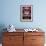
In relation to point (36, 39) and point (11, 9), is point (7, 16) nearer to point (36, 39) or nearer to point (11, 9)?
point (11, 9)

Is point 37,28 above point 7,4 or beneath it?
beneath

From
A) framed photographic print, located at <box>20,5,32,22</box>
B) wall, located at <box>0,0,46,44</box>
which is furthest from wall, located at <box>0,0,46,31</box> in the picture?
framed photographic print, located at <box>20,5,32,22</box>

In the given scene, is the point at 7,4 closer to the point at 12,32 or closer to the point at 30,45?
the point at 12,32

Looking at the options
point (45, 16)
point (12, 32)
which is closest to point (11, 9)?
point (12, 32)

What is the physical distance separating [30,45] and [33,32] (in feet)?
1.28

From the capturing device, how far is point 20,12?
4.30 metres

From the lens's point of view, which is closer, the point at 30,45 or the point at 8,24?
the point at 30,45

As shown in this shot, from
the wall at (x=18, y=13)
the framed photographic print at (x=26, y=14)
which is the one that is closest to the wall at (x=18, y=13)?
the wall at (x=18, y=13)

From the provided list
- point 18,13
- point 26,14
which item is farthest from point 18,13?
point 26,14

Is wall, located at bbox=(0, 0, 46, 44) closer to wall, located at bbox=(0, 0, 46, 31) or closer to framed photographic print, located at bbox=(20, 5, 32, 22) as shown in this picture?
wall, located at bbox=(0, 0, 46, 31)

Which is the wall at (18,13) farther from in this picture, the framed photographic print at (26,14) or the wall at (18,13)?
the framed photographic print at (26,14)

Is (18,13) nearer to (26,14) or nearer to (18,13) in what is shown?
(18,13)

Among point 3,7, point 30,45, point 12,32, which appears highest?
point 3,7

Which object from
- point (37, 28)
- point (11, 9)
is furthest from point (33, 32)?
point (11, 9)
